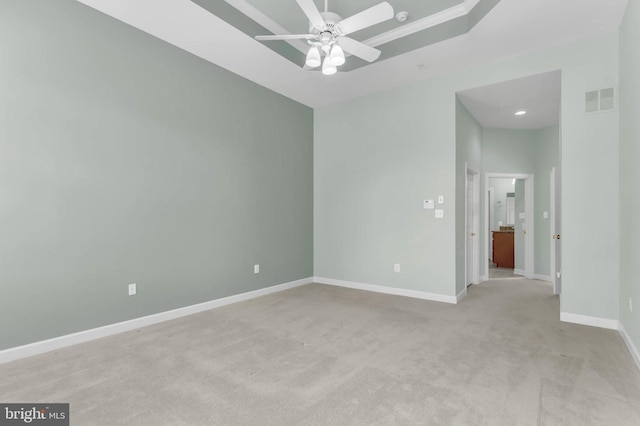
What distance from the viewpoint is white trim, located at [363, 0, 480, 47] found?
11.6 feet

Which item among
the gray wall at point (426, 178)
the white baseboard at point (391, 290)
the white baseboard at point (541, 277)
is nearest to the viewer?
the gray wall at point (426, 178)

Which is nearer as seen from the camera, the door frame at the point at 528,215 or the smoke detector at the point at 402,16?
the smoke detector at the point at 402,16

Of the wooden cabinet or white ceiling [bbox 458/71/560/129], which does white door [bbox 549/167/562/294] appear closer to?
white ceiling [bbox 458/71/560/129]

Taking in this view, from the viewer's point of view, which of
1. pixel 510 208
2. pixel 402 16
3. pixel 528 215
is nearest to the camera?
pixel 402 16

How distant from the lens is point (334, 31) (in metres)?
2.93

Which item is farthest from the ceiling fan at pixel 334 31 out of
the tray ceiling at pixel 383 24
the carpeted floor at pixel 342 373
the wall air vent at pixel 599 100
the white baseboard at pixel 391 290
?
the white baseboard at pixel 391 290

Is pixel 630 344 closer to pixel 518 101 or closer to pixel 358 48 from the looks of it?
pixel 518 101

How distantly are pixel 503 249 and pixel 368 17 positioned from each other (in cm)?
692

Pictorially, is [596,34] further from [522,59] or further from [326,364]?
[326,364]

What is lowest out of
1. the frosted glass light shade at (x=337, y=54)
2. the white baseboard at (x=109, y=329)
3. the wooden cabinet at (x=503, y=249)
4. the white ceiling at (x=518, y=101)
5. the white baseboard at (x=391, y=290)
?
the white baseboard at (x=391, y=290)

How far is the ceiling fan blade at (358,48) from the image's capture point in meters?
3.13

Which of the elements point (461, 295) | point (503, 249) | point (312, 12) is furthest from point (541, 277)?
point (312, 12)

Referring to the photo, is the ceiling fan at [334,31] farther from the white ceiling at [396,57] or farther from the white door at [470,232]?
the white door at [470,232]

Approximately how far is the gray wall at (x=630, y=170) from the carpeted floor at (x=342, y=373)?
1.63 ft
